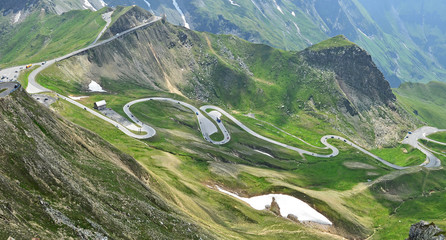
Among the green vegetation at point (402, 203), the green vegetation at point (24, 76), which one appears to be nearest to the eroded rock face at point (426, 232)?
the green vegetation at point (402, 203)

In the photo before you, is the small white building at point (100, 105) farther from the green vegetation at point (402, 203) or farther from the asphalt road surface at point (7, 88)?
the green vegetation at point (402, 203)

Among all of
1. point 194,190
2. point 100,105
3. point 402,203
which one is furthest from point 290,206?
point 100,105

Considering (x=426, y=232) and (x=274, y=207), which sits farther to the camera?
(x=274, y=207)

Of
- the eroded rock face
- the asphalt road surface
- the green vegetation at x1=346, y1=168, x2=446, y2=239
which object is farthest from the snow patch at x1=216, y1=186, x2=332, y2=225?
the asphalt road surface

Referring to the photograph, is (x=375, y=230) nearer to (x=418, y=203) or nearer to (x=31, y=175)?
(x=418, y=203)

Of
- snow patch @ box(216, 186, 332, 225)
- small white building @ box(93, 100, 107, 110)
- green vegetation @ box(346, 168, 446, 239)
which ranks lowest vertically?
green vegetation @ box(346, 168, 446, 239)

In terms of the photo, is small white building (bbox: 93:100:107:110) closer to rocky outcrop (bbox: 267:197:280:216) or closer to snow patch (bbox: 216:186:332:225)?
snow patch (bbox: 216:186:332:225)

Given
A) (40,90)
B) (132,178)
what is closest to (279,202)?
(132,178)

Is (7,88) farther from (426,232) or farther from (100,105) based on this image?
(100,105)
